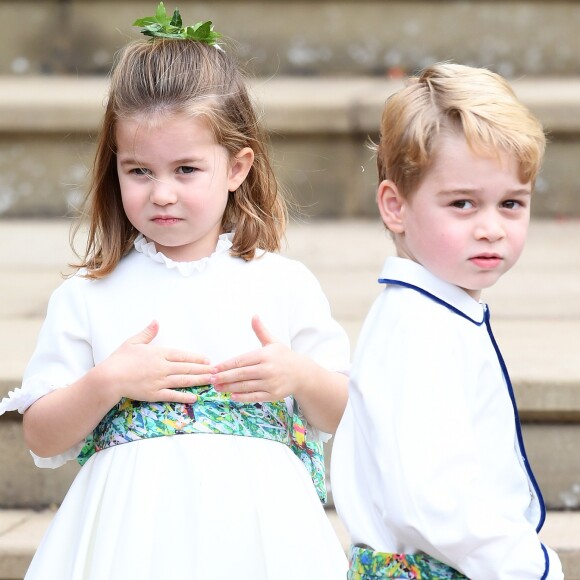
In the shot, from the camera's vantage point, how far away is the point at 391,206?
1.61m

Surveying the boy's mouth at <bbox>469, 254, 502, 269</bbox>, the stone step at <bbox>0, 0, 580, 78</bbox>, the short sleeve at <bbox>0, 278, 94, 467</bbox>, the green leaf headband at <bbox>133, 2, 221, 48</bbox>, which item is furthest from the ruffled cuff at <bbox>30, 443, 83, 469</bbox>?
the stone step at <bbox>0, 0, 580, 78</bbox>

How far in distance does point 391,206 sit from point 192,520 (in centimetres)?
60

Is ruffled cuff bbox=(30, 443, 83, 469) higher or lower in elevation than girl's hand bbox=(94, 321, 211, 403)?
lower

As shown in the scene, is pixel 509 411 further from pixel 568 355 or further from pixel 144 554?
pixel 568 355

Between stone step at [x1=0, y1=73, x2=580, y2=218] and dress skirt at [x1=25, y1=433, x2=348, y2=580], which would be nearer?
dress skirt at [x1=25, y1=433, x2=348, y2=580]

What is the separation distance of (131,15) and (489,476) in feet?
10.8

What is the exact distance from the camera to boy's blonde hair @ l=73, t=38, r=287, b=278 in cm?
193

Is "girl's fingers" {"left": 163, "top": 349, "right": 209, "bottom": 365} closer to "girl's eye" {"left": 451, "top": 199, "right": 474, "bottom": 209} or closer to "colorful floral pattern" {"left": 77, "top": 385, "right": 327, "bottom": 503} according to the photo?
"colorful floral pattern" {"left": 77, "top": 385, "right": 327, "bottom": 503}

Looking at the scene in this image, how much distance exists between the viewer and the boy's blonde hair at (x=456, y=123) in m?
1.51

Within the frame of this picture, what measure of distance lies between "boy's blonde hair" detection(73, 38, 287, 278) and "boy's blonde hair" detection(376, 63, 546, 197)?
1.44 feet

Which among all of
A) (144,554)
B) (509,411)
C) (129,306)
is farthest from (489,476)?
(129,306)

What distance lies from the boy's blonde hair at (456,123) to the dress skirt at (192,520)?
1.86 ft

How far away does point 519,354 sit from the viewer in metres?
2.70

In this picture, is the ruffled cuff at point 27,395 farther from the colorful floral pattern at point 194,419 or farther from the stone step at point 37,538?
the stone step at point 37,538
